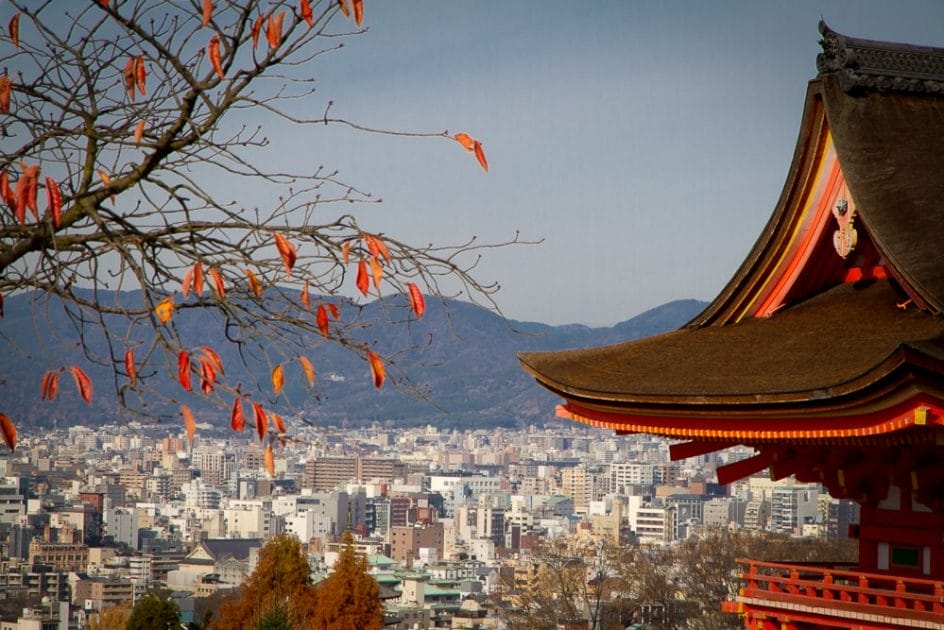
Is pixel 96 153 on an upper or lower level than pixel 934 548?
upper

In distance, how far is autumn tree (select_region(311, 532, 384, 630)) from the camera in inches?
770

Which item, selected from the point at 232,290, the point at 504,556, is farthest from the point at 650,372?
the point at 504,556

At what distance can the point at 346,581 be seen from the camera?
790 inches

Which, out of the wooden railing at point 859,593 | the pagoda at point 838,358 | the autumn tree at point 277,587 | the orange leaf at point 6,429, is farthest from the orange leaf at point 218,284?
the autumn tree at point 277,587

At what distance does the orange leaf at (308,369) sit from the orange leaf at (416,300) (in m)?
0.23

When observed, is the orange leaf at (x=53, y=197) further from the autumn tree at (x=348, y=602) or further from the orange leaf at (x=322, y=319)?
the autumn tree at (x=348, y=602)

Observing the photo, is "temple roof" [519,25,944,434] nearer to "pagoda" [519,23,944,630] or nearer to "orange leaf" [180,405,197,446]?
"pagoda" [519,23,944,630]

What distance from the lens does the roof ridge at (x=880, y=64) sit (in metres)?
5.45

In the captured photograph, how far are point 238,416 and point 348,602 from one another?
57.3ft

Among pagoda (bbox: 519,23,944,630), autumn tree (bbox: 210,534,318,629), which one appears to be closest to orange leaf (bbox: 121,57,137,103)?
pagoda (bbox: 519,23,944,630)

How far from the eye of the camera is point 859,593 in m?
4.79

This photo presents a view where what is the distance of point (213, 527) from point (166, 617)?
103474mm

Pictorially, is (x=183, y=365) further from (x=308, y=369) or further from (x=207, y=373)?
(x=308, y=369)

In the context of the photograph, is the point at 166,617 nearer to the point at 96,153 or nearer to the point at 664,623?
the point at 664,623
